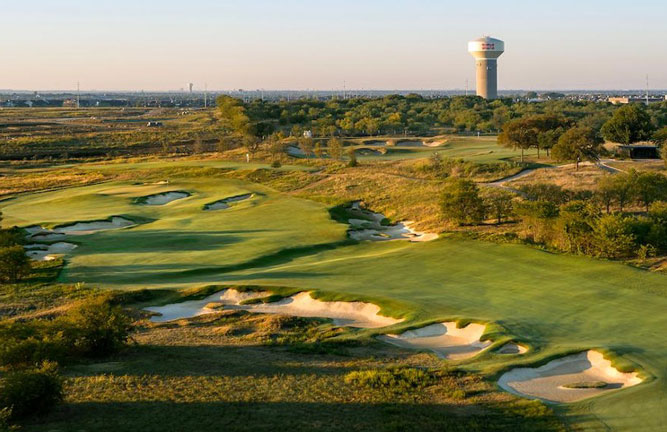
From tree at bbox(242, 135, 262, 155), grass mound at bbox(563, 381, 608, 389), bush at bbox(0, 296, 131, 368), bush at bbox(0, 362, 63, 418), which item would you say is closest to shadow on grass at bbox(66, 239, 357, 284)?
bush at bbox(0, 296, 131, 368)

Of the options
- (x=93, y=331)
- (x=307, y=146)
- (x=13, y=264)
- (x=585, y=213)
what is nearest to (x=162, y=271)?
(x=13, y=264)

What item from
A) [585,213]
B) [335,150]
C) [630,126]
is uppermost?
[630,126]

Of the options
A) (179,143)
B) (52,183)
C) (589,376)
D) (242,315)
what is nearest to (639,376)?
(589,376)

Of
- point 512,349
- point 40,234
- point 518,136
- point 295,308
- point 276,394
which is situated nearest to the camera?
point 276,394

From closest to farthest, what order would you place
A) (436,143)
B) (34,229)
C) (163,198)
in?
1. (34,229)
2. (163,198)
3. (436,143)

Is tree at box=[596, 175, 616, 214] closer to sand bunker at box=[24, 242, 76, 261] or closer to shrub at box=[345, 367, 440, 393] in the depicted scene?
shrub at box=[345, 367, 440, 393]

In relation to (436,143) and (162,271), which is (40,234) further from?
(436,143)
